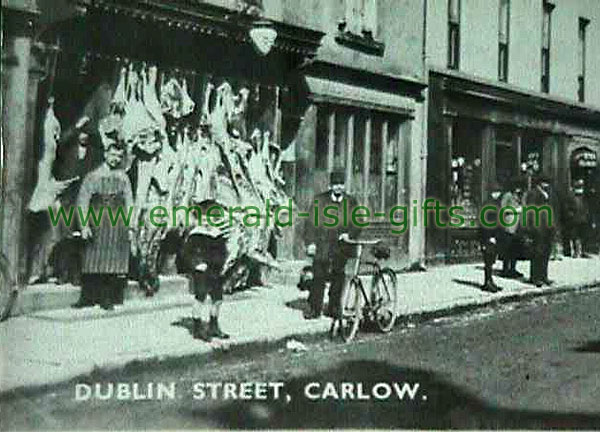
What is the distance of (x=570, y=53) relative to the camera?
5.28 metres

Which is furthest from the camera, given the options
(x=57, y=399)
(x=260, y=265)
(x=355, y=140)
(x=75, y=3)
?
(x=355, y=140)

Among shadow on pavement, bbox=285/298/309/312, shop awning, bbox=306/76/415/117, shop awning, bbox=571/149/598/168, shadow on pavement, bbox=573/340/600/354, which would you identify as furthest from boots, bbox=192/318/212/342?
shop awning, bbox=571/149/598/168

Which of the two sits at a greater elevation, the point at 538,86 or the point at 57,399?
the point at 538,86

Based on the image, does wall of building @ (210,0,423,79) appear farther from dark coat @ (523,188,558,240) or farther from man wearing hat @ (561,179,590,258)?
man wearing hat @ (561,179,590,258)

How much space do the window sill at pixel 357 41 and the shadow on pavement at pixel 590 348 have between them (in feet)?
6.70

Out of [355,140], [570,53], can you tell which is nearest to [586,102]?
[570,53]

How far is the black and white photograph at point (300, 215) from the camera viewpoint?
3945 mm

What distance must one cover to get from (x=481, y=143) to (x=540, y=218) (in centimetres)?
85

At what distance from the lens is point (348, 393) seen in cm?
398

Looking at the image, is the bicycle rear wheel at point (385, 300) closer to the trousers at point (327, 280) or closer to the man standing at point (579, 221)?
the trousers at point (327, 280)

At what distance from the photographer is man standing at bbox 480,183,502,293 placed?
4812 millimetres

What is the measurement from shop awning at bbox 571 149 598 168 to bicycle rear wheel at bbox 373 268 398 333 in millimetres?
1393

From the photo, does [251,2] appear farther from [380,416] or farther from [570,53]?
[380,416]

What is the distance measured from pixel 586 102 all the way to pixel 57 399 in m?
3.44
